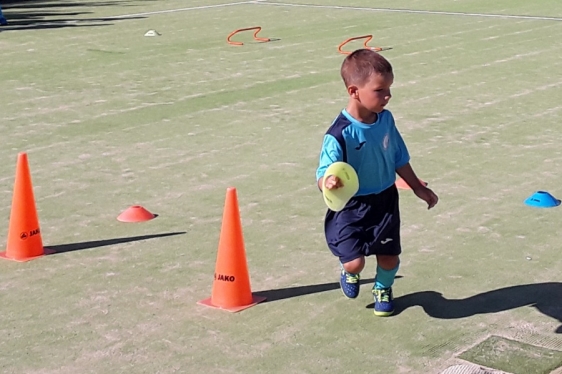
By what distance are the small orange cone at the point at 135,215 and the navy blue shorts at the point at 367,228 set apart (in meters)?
2.48

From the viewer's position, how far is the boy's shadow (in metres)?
5.70

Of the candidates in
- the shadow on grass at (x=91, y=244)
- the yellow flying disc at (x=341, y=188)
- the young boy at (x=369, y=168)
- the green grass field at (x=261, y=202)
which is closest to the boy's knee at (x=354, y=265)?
the young boy at (x=369, y=168)

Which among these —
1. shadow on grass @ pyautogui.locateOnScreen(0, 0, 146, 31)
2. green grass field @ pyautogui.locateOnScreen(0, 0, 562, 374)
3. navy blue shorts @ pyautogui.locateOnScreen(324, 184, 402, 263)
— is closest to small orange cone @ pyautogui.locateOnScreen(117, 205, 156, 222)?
green grass field @ pyautogui.locateOnScreen(0, 0, 562, 374)

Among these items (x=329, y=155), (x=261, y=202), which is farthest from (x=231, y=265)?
(x=261, y=202)

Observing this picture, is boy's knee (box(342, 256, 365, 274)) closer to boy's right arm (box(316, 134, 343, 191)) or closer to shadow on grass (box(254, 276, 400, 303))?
boy's right arm (box(316, 134, 343, 191))

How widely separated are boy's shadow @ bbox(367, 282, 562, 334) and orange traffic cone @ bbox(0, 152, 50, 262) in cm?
237

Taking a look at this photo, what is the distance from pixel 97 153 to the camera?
9.70 metres

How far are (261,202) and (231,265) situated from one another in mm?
2376

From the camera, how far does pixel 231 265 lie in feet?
18.7

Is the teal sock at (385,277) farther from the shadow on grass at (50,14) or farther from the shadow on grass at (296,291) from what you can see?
the shadow on grass at (50,14)

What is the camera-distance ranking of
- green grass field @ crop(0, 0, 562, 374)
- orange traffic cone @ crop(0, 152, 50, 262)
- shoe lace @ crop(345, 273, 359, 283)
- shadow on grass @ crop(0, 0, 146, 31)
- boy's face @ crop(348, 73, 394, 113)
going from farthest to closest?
1. shadow on grass @ crop(0, 0, 146, 31)
2. orange traffic cone @ crop(0, 152, 50, 262)
3. shoe lace @ crop(345, 273, 359, 283)
4. green grass field @ crop(0, 0, 562, 374)
5. boy's face @ crop(348, 73, 394, 113)

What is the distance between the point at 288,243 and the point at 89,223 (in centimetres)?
158

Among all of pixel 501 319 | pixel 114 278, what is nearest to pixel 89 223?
pixel 114 278

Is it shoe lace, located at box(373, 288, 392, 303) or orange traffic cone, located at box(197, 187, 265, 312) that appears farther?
orange traffic cone, located at box(197, 187, 265, 312)
